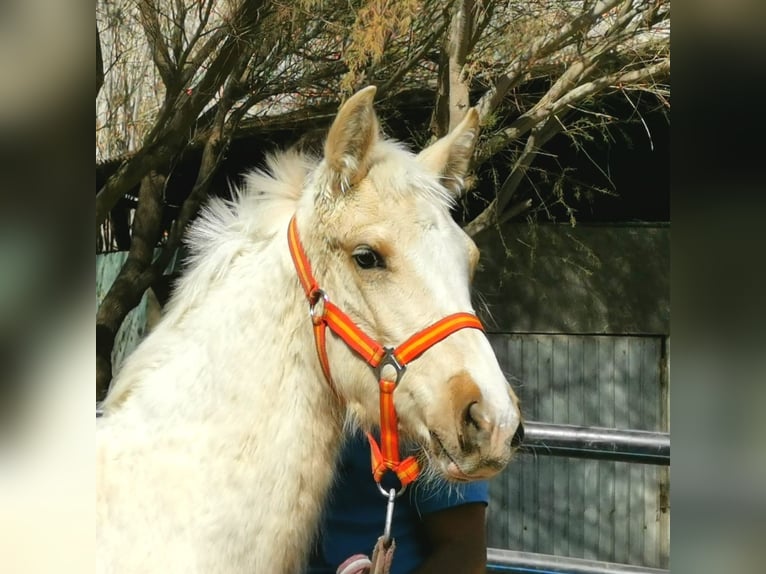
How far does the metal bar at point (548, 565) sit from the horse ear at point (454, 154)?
41.9 inches

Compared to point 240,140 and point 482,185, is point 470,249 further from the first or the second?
point 240,140

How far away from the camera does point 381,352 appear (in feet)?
4.31

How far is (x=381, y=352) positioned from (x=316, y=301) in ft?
0.54

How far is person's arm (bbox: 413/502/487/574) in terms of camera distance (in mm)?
1569

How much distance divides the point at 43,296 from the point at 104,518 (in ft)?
1.44

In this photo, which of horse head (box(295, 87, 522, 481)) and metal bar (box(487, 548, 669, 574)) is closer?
horse head (box(295, 87, 522, 481))

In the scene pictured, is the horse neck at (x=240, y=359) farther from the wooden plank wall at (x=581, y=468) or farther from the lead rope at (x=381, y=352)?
the wooden plank wall at (x=581, y=468)

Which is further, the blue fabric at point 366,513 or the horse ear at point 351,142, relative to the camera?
the blue fabric at point 366,513

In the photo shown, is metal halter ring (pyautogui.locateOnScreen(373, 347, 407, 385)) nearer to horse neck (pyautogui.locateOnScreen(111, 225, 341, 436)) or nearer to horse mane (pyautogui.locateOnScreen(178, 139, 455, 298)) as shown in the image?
horse neck (pyautogui.locateOnScreen(111, 225, 341, 436))

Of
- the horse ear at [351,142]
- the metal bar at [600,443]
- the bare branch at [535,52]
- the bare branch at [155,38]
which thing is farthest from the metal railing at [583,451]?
the bare branch at [155,38]

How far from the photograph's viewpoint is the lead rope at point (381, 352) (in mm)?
1269

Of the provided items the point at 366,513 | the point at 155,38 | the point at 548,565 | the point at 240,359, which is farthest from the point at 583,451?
the point at 155,38

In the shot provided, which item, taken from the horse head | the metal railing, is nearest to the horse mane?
the horse head

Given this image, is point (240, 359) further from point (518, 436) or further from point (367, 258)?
point (518, 436)
